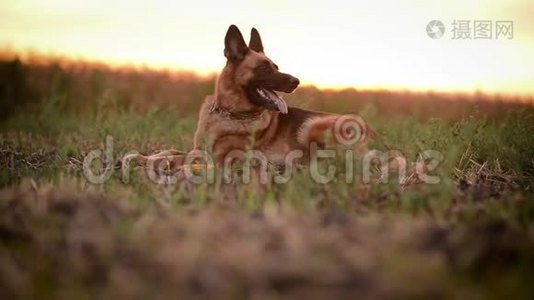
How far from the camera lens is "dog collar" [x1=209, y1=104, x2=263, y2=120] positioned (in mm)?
7293

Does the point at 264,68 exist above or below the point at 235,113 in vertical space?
above

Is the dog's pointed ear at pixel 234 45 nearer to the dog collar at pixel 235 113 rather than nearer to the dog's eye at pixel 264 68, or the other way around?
the dog's eye at pixel 264 68

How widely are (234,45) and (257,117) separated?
2.59 feet

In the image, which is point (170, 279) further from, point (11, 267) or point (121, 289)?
point (11, 267)

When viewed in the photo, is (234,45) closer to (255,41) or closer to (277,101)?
(255,41)

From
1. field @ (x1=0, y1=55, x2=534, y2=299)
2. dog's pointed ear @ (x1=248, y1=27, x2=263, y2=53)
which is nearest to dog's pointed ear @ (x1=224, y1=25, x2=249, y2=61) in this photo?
dog's pointed ear @ (x1=248, y1=27, x2=263, y2=53)

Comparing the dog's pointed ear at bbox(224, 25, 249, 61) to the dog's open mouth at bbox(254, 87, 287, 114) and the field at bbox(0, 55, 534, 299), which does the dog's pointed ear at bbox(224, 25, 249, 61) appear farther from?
the field at bbox(0, 55, 534, 299)

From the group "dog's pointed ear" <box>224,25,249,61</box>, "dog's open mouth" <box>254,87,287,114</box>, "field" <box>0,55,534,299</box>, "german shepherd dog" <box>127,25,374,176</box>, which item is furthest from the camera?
"dog's open mouth" <box>254,87,287,114</box>

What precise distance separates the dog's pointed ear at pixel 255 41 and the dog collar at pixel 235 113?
2.44 ft

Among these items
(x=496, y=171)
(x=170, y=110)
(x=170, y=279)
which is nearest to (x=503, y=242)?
(x=170, y=279)

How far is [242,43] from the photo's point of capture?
23.4ft

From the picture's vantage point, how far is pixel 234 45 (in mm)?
7133

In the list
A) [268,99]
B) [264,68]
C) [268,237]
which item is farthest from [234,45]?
[268,237]

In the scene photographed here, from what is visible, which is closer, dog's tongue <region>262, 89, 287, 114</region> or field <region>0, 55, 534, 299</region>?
field <region>0, 55, 534, 299</region>
